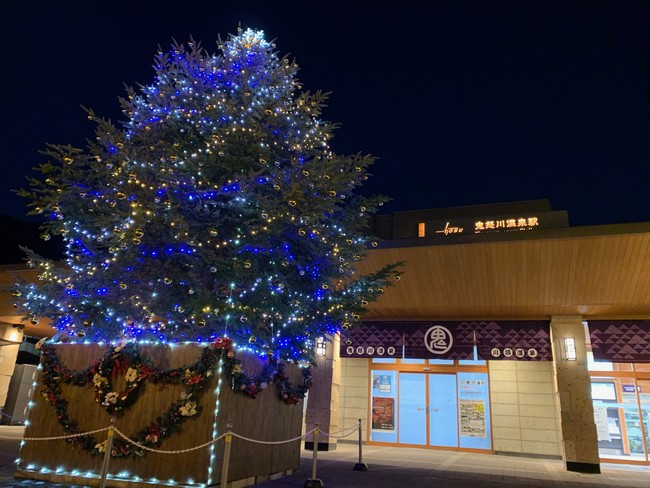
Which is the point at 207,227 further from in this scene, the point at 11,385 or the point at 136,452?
the point at 11,385

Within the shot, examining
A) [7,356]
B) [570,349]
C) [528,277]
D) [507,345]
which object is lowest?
[7,356]

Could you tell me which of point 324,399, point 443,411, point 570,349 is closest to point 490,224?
point 570,349

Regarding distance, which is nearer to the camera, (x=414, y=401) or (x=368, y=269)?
(x=368, y=269)

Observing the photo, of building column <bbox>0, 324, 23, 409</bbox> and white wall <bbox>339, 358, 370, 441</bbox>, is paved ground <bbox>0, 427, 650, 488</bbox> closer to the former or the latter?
white wall <bbox>339, 358, 370, 441</bbox>

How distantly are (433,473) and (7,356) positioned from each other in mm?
17384

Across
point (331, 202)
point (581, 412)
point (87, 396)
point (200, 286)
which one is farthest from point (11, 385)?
point (581, 412)

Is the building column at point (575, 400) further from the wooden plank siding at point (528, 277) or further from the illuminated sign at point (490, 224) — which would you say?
the illuminated sign at point (490, 224)

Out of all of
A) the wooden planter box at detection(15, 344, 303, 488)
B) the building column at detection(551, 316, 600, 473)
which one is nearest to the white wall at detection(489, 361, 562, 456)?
the building column at detection(551, 316, 600, 473)

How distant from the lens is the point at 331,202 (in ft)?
24.4

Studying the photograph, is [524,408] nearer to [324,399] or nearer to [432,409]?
[432,409]

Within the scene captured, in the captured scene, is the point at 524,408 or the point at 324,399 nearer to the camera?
the point at 324,399

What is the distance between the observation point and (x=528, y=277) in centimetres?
1169

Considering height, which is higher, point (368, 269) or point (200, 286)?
point (368, 269)

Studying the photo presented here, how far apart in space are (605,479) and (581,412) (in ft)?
6.75
